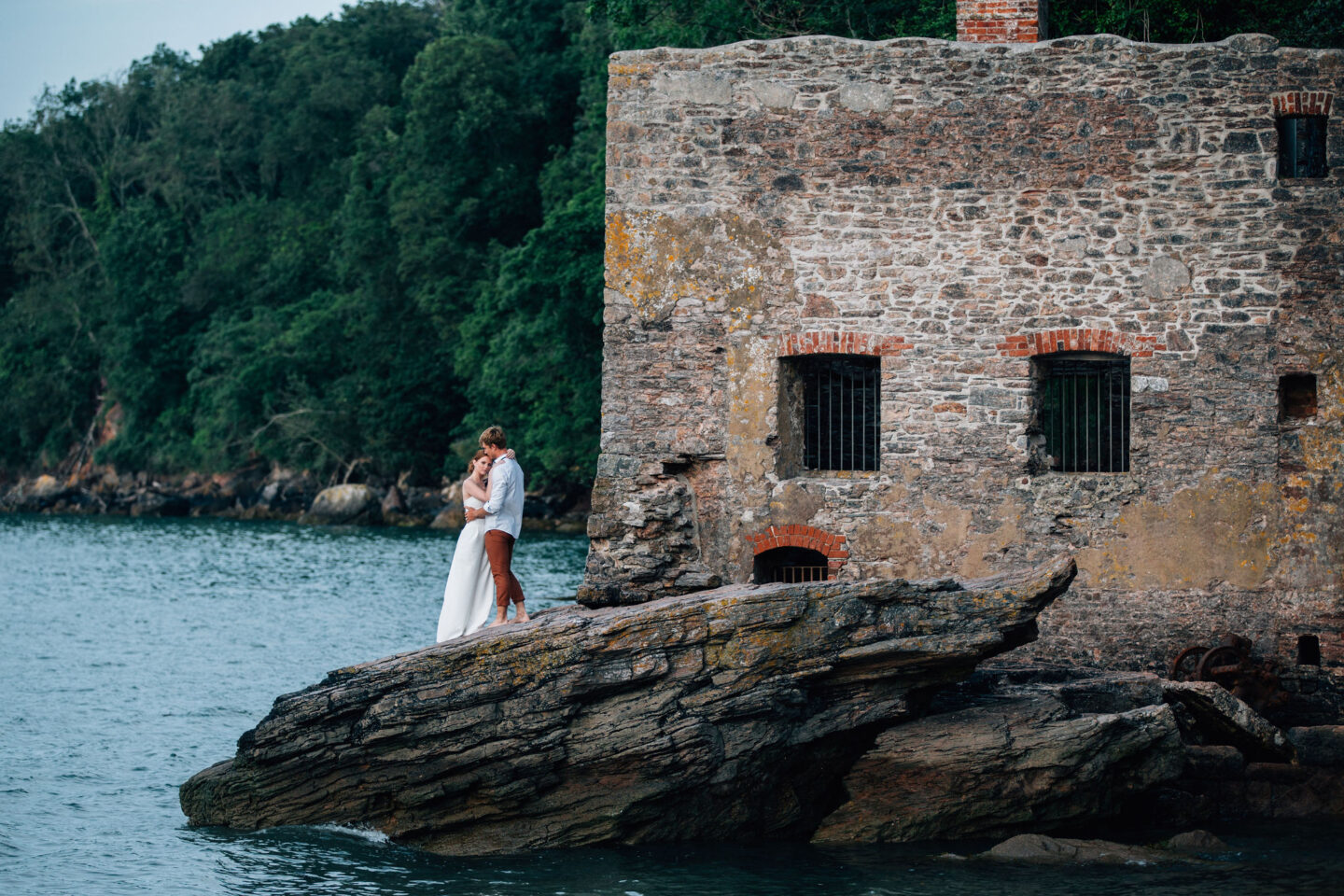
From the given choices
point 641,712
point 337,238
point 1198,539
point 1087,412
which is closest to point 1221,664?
point 1198,539

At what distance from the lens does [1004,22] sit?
15109mm

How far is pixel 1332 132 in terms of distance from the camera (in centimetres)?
1417

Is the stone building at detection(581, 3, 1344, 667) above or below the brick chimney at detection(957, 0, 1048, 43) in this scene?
below

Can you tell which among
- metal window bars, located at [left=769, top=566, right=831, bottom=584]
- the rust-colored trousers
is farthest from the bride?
metal window bars, located at [left=769, top=566, right=831, bottom=584]

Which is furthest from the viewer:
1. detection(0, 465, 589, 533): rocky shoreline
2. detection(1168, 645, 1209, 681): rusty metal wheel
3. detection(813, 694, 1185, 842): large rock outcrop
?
detection(0, 465, 589, 533): rocky shoreline

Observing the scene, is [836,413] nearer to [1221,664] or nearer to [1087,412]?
[1087,412]

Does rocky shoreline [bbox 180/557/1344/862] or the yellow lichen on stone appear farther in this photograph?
the yellow lichen on stone

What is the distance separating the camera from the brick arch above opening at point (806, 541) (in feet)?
48.0

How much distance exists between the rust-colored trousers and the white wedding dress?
97 millimetres

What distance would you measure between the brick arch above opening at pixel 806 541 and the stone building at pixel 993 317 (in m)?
0.02

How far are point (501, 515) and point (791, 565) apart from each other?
3048 millimetres

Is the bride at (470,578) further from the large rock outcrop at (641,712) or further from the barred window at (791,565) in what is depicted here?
the barred window at (791,565)

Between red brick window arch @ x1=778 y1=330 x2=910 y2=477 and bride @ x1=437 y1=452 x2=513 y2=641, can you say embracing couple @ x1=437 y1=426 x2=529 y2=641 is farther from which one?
red brick window arch @ x1=778 y1=330 x2=910 y2=477

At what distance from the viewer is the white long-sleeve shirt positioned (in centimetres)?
1357
